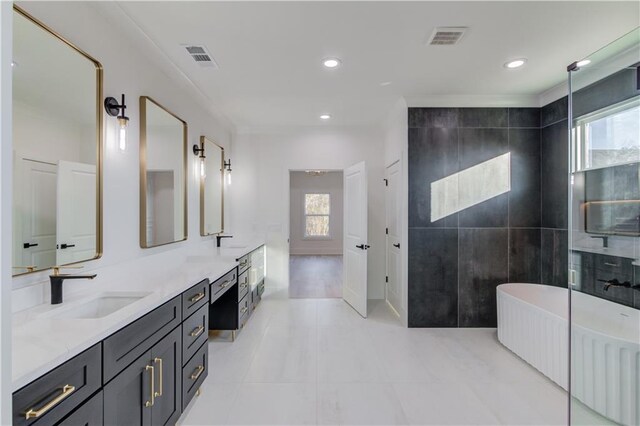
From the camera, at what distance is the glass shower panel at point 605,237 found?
1.75 m

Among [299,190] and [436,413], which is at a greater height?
[299,190]

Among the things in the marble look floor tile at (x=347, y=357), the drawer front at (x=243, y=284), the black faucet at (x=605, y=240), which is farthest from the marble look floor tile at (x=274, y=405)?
the black faucet at (x=605, y=240)

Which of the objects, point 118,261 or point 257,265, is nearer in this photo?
point 118,261

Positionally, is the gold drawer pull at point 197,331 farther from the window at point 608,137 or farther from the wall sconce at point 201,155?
the window at point 608,137

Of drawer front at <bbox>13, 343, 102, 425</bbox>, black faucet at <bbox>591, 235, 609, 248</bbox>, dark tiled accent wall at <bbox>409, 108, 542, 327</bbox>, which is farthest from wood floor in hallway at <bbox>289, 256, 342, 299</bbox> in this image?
drawer front at <bbox>13, 343, 102, 425</bbox>

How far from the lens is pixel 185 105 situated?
316 centimetres

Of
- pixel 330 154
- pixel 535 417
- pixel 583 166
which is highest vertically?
pixel 330 154

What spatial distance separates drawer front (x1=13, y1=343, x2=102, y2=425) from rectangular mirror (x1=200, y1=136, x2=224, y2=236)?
8.27 feet

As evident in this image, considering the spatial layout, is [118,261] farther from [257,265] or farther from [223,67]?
[257,265]

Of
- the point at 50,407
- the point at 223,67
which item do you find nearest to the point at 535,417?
the point at 50,407

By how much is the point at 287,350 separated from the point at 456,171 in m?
2.77

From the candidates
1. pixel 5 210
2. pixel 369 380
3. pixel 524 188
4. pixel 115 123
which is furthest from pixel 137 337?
pixel 524 188

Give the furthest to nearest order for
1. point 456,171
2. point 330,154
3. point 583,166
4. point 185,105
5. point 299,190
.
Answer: point 299,190, point 330,154, point 456,171, point 185,105, point 583,166

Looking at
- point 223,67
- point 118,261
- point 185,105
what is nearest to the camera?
→ point 118,261
